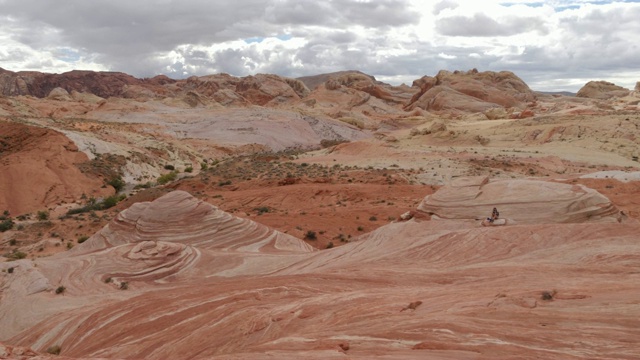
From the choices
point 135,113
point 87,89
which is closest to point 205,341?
point 135,113

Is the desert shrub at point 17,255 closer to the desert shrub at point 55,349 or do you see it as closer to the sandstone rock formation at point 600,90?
the desert shrub at point 55,349

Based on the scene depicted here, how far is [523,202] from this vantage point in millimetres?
12242

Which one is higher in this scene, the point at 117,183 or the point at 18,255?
the point at 18,255

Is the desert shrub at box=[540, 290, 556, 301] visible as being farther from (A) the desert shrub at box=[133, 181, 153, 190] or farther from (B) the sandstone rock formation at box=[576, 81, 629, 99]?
(B) the sandstone rock formation at box=[576, 81, 629, 99]

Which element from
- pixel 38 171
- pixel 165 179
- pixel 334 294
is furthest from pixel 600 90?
pixel 334 294

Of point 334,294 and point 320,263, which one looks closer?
point 334,294

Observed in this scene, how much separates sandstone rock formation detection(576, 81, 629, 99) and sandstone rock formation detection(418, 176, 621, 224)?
281 ft

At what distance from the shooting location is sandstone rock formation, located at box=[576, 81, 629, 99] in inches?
3467

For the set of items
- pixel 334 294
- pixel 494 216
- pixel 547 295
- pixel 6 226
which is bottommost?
pixel 6 226

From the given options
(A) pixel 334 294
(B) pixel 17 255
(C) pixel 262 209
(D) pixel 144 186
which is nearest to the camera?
(A) pixel 334 294

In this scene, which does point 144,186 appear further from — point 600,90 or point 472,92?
point 600,90

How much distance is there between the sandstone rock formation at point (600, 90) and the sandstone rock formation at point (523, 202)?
85.5 metres

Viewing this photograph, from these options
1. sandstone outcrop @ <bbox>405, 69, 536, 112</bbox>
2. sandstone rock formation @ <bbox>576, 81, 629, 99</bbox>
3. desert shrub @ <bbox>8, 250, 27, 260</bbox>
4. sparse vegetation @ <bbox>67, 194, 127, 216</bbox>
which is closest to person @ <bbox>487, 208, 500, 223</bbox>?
desert shrub @ <bbox>8, 250, 27, 260</bbox>

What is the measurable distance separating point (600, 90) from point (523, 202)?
296ft
